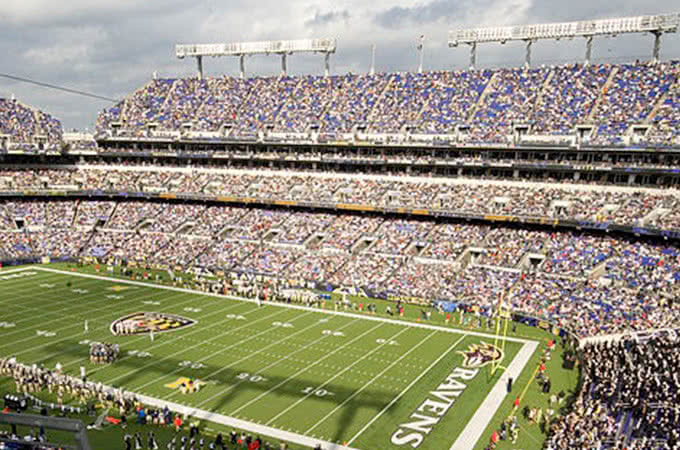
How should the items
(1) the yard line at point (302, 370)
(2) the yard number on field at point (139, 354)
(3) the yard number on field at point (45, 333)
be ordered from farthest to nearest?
(3) the yard number on field at point (45, 333) < (2) the yard number on field at point (139, 354) < (1) the yard line at point (302, 370)

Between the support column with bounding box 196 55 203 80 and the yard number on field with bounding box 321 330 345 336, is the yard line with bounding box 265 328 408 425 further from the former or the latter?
the support column with bounding box 196 55 203 80

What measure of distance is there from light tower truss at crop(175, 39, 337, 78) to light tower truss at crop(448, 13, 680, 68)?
14.9 m

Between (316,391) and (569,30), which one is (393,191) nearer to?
(569,30)

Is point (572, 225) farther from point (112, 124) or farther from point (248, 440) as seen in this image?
point (112, 124)

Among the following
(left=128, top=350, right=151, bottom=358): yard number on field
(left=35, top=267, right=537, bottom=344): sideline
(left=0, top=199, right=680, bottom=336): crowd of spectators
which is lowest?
(left=128, top=350, right=151, bottom=358): yard number on field

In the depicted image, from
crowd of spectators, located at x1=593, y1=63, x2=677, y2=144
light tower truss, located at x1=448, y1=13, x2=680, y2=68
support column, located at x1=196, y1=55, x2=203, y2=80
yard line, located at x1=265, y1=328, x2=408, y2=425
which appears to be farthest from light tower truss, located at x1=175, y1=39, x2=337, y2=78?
yard line, located at x1=265, y1=328, x2=408, y2=425

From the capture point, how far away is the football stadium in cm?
2208

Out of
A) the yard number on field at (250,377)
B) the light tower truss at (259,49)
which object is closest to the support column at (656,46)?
the light tower truss at (259,49)

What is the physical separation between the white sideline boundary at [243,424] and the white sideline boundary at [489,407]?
4296mm

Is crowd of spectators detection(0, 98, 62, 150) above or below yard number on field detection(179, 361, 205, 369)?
above

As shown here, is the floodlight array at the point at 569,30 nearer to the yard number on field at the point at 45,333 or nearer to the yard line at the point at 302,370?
the yard line at the point at 302,370

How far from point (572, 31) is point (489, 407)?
4256 cm

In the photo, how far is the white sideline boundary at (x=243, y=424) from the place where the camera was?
20.0 meters

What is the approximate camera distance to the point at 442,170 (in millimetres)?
52000
